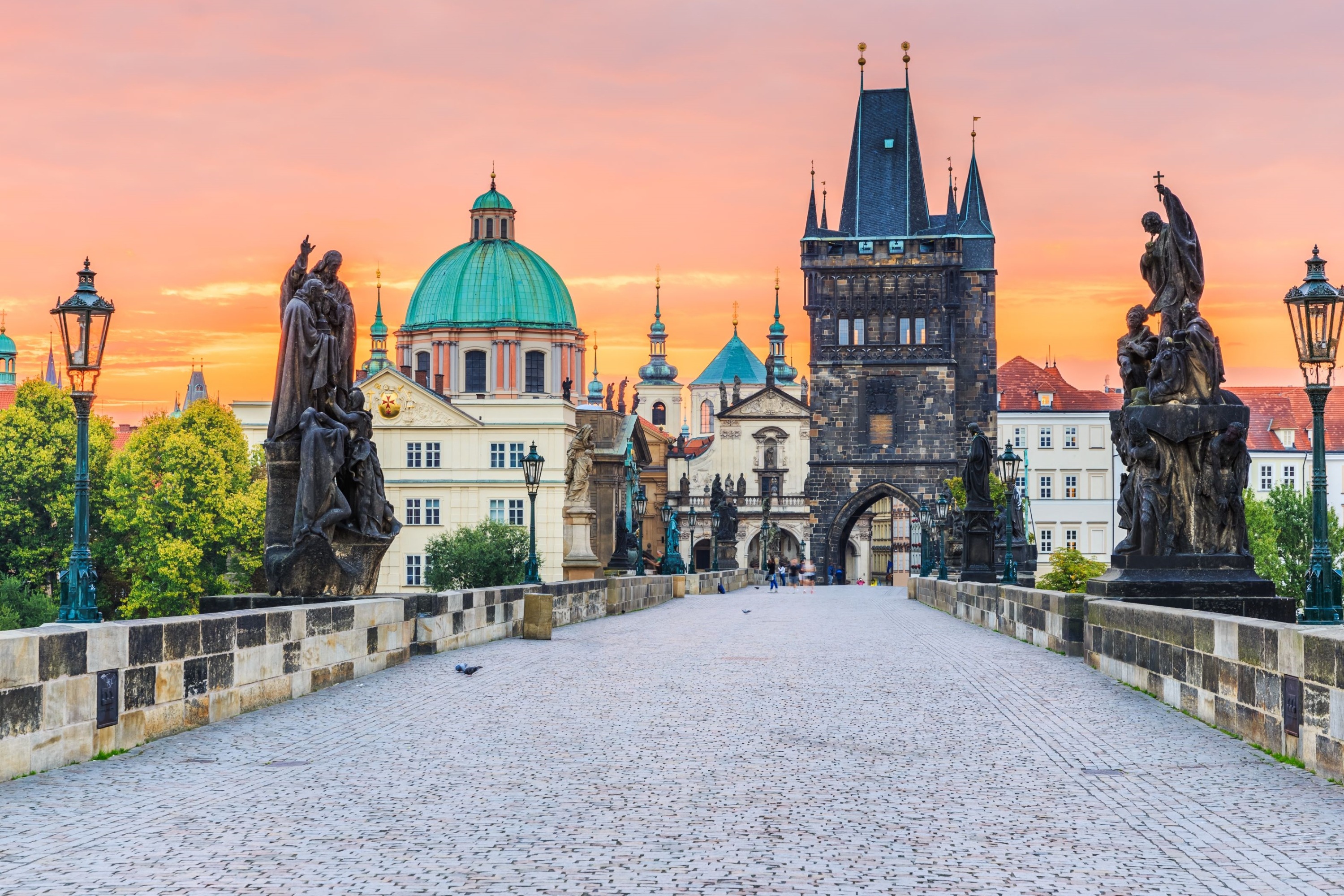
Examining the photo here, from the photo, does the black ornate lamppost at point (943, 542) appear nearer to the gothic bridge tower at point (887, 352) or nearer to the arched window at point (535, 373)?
the gothic bridge tower at point (887, 352)

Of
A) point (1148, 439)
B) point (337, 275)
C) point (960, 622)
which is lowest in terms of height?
point (960, 622)

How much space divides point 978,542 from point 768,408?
81.0m

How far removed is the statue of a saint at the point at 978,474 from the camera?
1404 inches

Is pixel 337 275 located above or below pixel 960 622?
above

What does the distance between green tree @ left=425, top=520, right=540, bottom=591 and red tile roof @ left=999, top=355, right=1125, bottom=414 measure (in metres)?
35.2

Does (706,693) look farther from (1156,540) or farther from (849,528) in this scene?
(849,528)

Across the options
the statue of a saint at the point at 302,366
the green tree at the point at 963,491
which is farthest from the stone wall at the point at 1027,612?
the green tree at the point at 963,491

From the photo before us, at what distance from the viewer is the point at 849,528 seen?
293 ft

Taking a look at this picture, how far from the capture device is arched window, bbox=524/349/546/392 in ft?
330

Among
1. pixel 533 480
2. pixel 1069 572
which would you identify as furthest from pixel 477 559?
pixel 1069 572

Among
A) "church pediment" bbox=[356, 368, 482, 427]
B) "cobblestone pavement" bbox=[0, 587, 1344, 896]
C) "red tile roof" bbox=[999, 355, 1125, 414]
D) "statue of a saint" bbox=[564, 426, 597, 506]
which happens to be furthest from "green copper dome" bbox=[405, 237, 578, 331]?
"cobblestone pavement" bbox=[0, 587, 1344, 896]

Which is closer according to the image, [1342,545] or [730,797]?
[730,797]

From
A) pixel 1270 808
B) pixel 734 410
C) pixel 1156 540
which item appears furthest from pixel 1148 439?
pixel 734 410

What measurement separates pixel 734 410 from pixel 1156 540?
10354 cm
